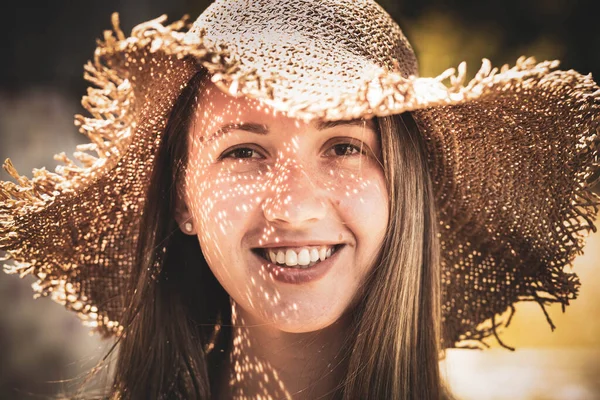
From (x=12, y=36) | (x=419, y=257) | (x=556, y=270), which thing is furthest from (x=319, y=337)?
(x=12, y=36)

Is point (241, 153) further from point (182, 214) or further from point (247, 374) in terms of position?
point (247, 374)

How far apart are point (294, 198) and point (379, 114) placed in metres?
0.30

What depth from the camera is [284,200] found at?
1.34 m

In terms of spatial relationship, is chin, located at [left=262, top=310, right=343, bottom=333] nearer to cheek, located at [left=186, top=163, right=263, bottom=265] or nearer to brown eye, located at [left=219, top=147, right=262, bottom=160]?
cheek, located at [left=186, top=163, right=263, bottom=265]

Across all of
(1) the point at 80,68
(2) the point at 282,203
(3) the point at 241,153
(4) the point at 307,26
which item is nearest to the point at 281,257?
(2) the point at 282,203

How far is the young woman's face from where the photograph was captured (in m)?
1.38

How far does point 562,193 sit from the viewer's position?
62.7 inches

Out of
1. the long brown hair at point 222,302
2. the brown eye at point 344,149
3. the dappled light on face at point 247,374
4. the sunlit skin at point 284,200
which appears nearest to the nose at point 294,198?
the sunlit skin at point 284,200

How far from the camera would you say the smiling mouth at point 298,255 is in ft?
4.68

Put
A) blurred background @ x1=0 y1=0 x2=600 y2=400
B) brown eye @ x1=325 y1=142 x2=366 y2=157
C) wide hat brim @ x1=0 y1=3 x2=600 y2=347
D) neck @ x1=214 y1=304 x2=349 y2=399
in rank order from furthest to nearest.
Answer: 1. blurred background @ x1=0 y1=0 x2=600 y2=400
2. neck @ x1=214 y1=304 x2=349 y2=399
3. brown eye @ x1=325 y1=142 x2=366 y2=157
4. wide hat brim @ x1=0 y1=3 x2=600 y2=347

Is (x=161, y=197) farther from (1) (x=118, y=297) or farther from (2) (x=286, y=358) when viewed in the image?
(2) (x=286, y=358)

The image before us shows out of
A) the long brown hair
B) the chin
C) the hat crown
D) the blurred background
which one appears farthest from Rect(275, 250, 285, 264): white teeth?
the blurred background

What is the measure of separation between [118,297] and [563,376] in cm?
266

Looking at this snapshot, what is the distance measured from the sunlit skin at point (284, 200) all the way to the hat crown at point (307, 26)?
15 centimetres
